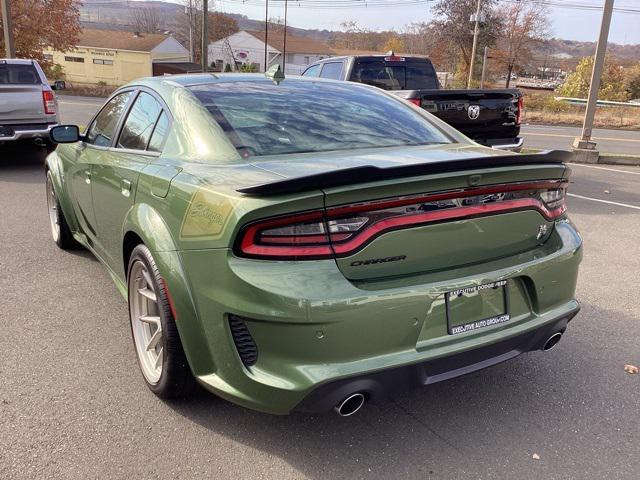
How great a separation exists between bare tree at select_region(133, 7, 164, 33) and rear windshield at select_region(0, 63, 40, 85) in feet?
346

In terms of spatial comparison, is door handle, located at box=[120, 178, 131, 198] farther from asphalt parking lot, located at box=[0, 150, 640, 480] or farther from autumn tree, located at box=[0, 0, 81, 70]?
autumn tree, located at box=[0, 0, 81, 70]

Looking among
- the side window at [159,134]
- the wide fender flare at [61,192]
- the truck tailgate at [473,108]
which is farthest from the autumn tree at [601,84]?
the side window at [159,134]

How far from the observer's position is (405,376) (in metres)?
2.30

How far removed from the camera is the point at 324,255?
2.21m

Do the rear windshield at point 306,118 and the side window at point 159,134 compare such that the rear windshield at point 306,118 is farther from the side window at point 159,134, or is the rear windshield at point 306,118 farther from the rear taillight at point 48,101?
the rear taillight at point 48,101

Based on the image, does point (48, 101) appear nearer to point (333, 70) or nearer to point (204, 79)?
point (333, 70)

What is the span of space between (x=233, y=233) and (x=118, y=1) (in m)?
184

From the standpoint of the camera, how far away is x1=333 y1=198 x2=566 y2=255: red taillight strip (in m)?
2.23

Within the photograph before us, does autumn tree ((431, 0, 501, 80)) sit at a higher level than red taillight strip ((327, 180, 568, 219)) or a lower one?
higher

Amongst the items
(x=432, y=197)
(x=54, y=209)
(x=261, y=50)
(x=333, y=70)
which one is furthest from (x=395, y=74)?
(x=261, y=50)

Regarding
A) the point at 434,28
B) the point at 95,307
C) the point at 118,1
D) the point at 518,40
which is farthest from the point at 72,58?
the point at 118,1

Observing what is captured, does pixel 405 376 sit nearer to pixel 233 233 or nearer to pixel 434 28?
pixel 233 233

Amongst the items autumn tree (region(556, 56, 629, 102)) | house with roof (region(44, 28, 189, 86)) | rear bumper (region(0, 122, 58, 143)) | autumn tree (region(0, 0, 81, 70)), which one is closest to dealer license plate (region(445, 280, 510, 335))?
rear bumper (region(0, 122, 58, 143))

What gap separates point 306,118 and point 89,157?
1.76 m
